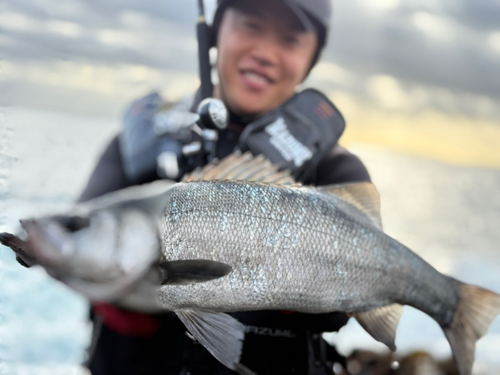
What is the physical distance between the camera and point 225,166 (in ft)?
2.59

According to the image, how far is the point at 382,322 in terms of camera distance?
2.86ft

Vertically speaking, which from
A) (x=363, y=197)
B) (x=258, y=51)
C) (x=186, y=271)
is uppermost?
(x=258, y=51)

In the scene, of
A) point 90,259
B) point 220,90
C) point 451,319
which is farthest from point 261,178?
point 220,90

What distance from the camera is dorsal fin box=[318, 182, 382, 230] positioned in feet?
2.86

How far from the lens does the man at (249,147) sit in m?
1.26

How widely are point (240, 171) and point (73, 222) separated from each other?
333 mm

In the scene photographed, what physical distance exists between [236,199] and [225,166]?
81mm

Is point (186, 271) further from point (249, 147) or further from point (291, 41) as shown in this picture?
point (291, 41)

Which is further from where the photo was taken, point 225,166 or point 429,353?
point 429,353

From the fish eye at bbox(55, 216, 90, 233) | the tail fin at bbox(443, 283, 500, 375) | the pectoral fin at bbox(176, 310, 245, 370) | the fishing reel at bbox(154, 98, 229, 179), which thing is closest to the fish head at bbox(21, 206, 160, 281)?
the fish eye at bbox(55, 216, 90, 233)

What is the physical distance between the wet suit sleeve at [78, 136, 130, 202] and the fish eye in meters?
0.83

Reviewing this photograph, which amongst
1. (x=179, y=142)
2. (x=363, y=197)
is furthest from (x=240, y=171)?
(x=179, y=142)

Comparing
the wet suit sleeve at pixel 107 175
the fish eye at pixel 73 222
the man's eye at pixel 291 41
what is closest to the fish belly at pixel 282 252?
the fish eye at pixel 73 222

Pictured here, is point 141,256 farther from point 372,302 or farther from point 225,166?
point 372,302
